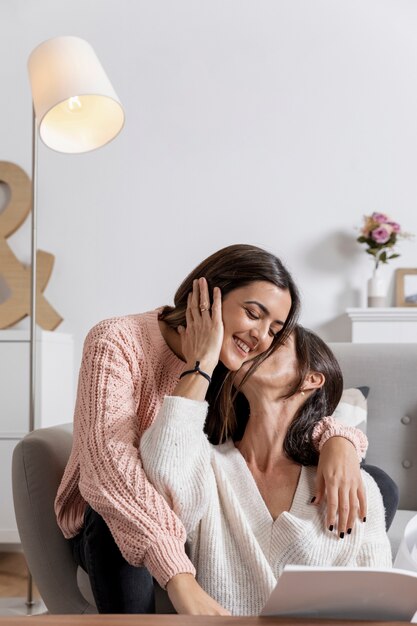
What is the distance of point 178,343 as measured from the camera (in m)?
1.81

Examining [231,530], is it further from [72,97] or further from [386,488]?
[72,97]

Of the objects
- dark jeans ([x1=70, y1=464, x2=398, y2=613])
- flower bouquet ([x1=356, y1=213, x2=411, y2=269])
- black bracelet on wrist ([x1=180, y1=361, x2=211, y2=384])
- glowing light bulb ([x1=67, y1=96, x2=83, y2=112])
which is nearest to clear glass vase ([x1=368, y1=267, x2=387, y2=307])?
flower bouquet ([x1=356, y1=213, x2=411, y2=269])

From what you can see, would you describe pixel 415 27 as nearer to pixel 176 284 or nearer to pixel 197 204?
pixel 197 204

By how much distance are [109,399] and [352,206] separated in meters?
2.47

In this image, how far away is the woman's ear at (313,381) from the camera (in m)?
1.80

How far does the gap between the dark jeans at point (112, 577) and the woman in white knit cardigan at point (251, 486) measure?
0.13 m

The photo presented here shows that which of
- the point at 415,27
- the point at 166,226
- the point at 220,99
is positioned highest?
the point at 415,27

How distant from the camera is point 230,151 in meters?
3.86

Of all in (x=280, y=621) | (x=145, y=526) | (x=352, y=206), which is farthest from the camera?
(x=352, y=206)

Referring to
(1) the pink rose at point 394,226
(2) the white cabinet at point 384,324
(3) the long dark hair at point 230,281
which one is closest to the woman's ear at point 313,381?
(3) the long dark hair at point 230,281

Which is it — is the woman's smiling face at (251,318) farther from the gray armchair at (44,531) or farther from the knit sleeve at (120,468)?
the gray armchair at (44,531)

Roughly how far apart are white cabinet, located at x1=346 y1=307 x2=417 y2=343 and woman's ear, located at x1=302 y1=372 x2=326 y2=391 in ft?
5.99

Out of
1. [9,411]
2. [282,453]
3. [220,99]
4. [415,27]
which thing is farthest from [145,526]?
[415,27]

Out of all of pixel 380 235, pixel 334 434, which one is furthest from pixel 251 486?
pixel 380 235
